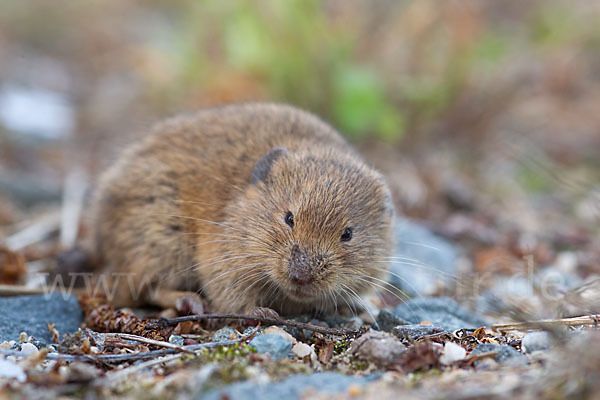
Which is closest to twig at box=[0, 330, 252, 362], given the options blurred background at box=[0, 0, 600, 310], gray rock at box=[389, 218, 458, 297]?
gray rock at box=[389, 218, 458, 297]

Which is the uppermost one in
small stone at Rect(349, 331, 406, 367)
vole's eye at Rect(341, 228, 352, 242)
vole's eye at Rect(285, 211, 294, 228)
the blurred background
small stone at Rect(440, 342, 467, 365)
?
the blurred background

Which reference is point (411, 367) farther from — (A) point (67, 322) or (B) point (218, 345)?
(A) point (67, 322)

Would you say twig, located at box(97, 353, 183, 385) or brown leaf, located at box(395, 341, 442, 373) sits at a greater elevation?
brown leaf, located at box(395, 341, 442, 373)

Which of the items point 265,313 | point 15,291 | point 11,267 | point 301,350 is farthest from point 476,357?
point 11,267

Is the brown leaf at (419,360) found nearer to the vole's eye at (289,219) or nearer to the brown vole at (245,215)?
the brown vole at (245,215)

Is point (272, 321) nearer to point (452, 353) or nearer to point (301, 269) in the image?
point (301, 269)

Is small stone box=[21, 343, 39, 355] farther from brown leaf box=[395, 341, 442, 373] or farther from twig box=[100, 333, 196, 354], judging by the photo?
brown leaf box=[395, 341, 442, 373]

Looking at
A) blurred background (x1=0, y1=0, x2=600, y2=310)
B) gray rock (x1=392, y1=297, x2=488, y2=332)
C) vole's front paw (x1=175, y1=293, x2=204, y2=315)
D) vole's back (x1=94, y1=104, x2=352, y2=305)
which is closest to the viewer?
gray rock (x1=392, y1=297, x2=488, y2=332)

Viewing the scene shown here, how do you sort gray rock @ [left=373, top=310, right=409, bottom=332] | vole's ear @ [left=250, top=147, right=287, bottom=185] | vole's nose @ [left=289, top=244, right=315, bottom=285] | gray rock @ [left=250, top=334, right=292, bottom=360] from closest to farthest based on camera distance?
gray rock @ [left=250, top=334, right=292, bottom=360] → vole's nose @ [left=289, top=244, right=315, bottom=285] → gray rock @ [left=373, top=310, right=409, bottom=332] → vole's ear @ [left=250, top=147, right=287, bottom=185]
